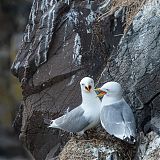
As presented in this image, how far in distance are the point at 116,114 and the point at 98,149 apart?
0.35 m

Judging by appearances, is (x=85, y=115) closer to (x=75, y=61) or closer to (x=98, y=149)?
(x=98, y=149)

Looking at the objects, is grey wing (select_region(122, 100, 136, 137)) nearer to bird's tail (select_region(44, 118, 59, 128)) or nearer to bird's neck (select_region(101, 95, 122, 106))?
bird's neck (select_region(101, 95, 122, 106))

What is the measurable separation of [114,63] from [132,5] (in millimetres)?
643

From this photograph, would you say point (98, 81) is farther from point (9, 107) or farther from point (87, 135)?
point (9, 107)

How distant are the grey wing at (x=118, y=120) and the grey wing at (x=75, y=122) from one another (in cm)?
21

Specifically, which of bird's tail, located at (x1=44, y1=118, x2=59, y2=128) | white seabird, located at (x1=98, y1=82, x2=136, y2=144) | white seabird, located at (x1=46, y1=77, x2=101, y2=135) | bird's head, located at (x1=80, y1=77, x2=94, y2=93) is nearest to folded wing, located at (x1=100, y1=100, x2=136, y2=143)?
white seabird, located at (x1=98, y1=82, x2=136, y2=144)

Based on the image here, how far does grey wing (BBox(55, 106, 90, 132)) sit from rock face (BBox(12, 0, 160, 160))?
0.46 metres

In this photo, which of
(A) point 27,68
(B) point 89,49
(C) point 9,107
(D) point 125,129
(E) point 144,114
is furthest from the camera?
(C) point 9,107

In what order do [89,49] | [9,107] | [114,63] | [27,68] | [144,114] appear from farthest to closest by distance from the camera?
[9,107]
[27,68]
[89,49]
[114,63]
[144,114]

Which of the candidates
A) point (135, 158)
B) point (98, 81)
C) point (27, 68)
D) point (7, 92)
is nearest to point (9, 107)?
point (7, 92)

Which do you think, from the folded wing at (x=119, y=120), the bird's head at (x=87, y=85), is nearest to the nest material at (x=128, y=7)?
the bird's head at (x=87, y=85)

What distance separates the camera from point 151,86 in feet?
19.9

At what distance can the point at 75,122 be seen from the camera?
6.21 meters

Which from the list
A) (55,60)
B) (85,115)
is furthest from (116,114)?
(55,60)
